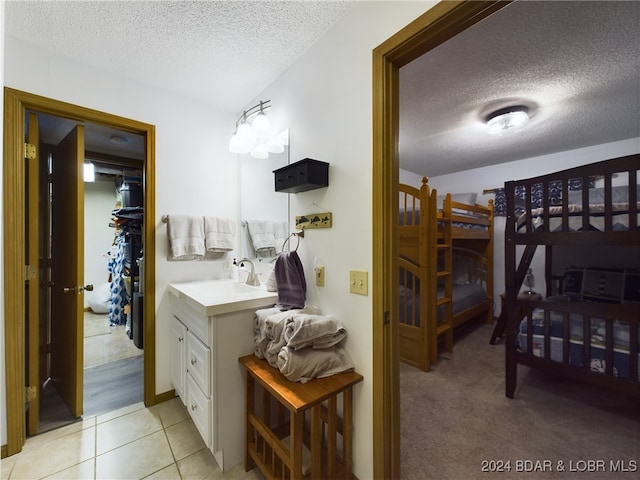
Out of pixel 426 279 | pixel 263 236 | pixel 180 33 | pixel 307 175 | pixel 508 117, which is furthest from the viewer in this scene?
pixel 426 279

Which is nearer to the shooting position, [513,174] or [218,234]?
[218,234]

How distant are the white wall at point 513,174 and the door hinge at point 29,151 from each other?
439cm

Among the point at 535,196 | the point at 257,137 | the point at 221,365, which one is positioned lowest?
the point at 221,365

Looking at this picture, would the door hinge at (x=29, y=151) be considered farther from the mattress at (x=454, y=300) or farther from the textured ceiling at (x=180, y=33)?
the mattress at (x=454, y=300)

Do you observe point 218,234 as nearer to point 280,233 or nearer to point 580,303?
point 280,233

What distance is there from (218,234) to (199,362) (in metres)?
1.06

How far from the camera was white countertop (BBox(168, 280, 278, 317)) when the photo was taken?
146 cm

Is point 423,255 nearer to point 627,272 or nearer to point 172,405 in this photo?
point 627,272

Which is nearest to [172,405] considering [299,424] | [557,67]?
[299,424]

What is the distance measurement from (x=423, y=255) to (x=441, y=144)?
1.54 metres

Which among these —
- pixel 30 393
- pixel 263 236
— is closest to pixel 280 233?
pixel 263 236

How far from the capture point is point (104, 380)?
243 cm

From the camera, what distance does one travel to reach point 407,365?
9.08 ft

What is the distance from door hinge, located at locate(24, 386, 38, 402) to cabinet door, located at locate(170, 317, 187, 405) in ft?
2.54
